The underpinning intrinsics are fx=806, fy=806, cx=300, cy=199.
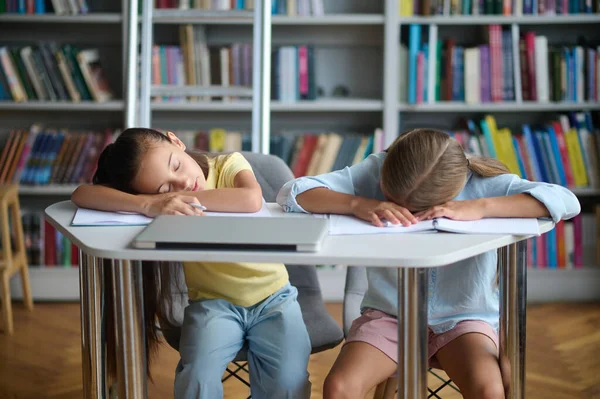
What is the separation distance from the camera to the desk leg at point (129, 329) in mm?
1286

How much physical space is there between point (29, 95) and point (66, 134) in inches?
8.5

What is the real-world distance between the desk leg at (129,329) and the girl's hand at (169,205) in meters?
0.15

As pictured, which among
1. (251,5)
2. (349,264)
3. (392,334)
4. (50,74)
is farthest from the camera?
(50,74)

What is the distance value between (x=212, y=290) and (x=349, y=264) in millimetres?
484

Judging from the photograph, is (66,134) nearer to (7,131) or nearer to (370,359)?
(7,131)

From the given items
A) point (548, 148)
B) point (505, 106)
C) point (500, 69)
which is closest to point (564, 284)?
point (548, 148)

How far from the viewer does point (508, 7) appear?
3.17m

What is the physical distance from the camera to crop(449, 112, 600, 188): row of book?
321 centimetres

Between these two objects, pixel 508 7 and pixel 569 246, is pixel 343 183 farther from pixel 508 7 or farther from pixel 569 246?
pixel 569 246

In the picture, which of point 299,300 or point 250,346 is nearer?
point 250,346

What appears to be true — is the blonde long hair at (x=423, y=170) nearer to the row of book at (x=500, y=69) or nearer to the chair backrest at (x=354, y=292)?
the chair backrest at (x=354, y=292)

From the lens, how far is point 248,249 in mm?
1180

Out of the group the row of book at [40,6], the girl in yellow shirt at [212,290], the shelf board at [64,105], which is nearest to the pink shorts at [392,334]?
the girl in yellow shirt at [212,290]

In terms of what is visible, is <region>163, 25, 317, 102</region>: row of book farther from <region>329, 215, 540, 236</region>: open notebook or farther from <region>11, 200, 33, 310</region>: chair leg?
<region>329, 215, 540, 236</region>: open notebook
